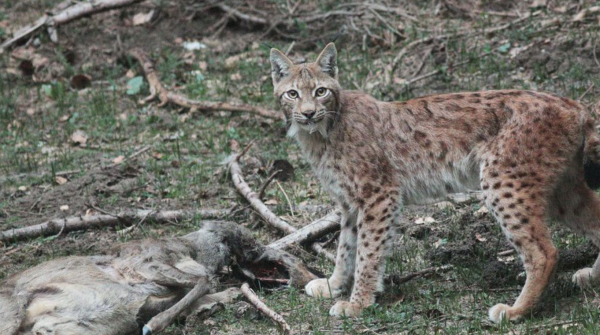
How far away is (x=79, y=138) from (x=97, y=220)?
323 cm

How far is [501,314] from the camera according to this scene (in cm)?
554

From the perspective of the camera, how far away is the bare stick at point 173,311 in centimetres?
514

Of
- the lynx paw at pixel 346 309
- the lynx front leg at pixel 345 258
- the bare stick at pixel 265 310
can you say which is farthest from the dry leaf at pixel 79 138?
the lynx paw at pixel 346 309

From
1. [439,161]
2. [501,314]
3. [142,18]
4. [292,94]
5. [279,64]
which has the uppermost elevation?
[279,64]

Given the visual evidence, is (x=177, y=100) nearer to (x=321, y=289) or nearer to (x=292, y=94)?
(x=292, y=94)

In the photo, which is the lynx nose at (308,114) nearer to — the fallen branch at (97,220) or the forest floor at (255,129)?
the forest floor at (255,129)

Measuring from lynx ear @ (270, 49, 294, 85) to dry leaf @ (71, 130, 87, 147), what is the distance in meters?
4.72

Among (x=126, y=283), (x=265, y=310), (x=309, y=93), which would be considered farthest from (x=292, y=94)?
(x=126, y=283)

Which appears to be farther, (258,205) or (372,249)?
(258,205)

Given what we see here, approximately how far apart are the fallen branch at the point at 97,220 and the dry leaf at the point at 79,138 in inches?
118

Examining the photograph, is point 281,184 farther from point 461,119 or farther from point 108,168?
point 461,119

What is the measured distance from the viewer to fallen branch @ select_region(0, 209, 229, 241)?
7.85 m

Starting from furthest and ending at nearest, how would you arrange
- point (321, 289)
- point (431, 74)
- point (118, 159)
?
point (431, 74)
point (118, 159)
point (321, 289)

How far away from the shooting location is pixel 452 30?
11945 mm
